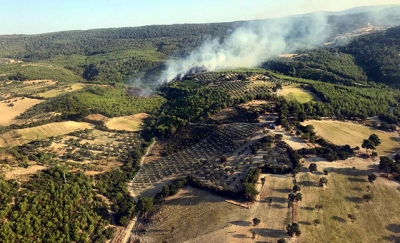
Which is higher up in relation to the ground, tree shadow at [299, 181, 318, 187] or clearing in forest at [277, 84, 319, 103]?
clearing in forest at [277, 84, 319, 103]

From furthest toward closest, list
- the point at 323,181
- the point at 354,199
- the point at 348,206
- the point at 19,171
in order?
the point at 19,171
the point at 323,181
the point at 354,199
the point at 348,206

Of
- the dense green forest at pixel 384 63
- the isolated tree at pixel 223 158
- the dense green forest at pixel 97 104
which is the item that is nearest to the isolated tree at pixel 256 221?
the isolated tree at pixel 223 158

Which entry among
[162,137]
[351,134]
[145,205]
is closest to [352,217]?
[351,134]

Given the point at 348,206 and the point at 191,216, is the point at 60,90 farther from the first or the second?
the point at 348,206

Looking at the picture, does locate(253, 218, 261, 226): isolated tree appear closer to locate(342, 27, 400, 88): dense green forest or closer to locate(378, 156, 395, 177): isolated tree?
locate(378, 156, 395, 177): isolated tree

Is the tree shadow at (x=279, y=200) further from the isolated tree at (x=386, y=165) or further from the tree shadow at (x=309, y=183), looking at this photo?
the isolated tree at (x=386, y=165)

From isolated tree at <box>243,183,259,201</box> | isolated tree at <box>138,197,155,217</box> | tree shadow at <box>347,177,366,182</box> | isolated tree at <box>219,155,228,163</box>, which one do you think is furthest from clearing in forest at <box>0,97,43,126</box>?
tree shadow at <box>347,177,366,182</box>

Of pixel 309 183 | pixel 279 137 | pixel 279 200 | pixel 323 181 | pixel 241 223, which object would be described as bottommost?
pixel 241 223
